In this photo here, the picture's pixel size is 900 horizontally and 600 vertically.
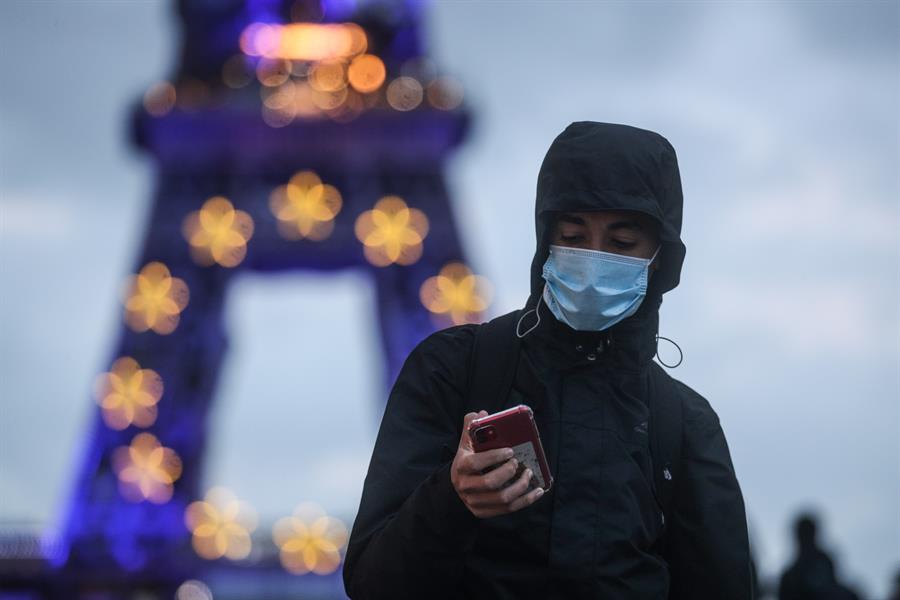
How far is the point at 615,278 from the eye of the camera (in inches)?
95.0

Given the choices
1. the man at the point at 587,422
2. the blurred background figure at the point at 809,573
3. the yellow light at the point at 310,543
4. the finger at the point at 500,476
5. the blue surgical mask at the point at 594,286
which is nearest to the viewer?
the finger at the point at 500,476

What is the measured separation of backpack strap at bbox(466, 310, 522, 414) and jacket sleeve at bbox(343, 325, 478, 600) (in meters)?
0.02

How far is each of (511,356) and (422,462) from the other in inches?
11.0

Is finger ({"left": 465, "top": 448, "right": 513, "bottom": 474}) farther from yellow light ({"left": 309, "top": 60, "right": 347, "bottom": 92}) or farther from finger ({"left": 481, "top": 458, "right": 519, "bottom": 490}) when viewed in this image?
yellow light ({"left": 309, "top": 60, "right": 347, "bottom": 92})

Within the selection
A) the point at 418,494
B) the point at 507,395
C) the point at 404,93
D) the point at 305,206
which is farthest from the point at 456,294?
the point at 418,494

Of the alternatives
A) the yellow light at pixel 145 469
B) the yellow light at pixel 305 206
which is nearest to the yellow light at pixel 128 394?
the yellow light at pixel 145 469

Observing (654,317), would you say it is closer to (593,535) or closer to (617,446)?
(617,446)

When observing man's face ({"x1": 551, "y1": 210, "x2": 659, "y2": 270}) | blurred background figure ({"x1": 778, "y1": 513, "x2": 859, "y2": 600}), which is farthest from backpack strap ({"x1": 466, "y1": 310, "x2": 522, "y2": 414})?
blurred background figure ({"x1": 778, "y1": 513, "x2": 859, "y2": 600})

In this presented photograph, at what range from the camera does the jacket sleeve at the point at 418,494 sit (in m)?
2.10

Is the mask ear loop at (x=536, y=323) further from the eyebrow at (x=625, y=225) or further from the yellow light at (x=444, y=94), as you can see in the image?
the yellow light at (x=444, y=94)

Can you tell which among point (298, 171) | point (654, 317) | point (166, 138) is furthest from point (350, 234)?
A: point (654, 317)

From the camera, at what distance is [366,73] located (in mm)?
19750

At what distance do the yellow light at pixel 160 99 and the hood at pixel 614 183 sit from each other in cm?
1739

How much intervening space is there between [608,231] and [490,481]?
0.67 metres
